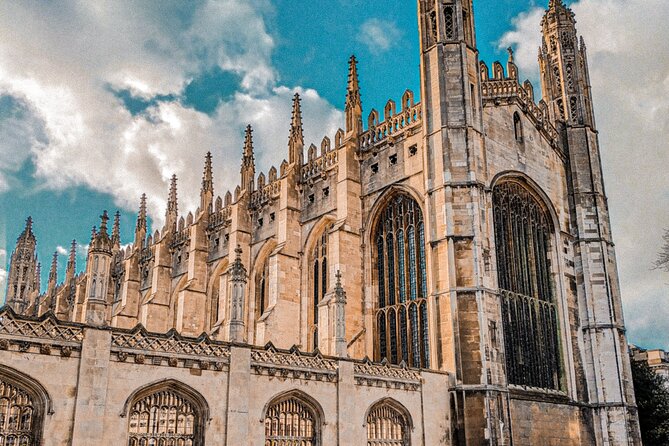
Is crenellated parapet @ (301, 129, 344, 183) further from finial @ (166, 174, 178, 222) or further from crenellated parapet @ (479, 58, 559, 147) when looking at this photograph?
finial @ (166, 174, 178, 222)

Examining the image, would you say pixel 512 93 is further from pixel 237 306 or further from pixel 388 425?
pixel 237 306

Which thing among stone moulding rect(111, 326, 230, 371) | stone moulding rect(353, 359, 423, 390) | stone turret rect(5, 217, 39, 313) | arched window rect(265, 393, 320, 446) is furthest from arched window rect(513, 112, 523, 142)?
stone turret rect(5, 217, 39, 313)

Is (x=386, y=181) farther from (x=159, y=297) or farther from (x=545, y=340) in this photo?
(x=159, y=297)

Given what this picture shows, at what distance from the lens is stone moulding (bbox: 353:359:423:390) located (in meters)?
20.2

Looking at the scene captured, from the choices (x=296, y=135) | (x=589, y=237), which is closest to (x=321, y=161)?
(x=296, y=135)

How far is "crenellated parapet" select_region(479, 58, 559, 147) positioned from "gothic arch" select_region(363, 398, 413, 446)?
1393 cm

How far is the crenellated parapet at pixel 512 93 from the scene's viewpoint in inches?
1163

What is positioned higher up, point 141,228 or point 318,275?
point 141,228

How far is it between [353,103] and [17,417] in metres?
21.6

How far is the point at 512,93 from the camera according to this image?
30.1 m

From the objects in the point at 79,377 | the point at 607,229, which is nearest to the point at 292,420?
the point at 79,377

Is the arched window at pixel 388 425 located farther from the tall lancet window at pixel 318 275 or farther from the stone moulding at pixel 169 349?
the tall lancet window at pixel 318 275

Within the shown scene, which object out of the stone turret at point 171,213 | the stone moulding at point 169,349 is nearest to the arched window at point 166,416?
the stone moulding at point 169,349

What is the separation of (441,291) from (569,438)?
8392 mm
